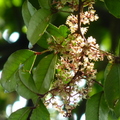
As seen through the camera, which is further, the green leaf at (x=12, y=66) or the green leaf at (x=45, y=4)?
the green leaf at (x=12, y=66)

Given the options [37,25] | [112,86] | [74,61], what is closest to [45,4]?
[37,25]

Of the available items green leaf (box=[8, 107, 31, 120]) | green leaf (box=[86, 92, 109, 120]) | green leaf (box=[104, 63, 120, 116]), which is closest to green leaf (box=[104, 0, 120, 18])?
green leaf (box=[104, 63, 120, 116])

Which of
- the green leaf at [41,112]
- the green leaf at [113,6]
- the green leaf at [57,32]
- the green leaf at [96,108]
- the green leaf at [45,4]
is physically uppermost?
the green leaf at [45,4]

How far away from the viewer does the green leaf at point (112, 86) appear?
0.91m

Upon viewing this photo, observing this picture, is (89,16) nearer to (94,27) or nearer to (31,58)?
(31,58)

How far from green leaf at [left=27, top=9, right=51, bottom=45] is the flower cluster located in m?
0.06

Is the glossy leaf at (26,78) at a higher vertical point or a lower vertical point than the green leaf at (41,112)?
higher

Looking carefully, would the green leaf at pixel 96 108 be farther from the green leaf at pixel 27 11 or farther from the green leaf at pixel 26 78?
the green leaf at pixel 27 11

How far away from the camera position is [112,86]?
35.9 inches

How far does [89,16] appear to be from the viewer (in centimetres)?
100

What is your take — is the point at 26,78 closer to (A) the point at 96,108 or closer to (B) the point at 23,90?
(B) the point at 23,90

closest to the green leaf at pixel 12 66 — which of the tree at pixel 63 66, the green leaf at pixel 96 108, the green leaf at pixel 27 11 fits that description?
the tree at pixel 63 66

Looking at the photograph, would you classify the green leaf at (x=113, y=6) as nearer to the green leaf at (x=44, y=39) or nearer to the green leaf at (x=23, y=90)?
the green leaf at (x=44, y=39)

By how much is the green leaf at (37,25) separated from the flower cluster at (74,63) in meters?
0.06
